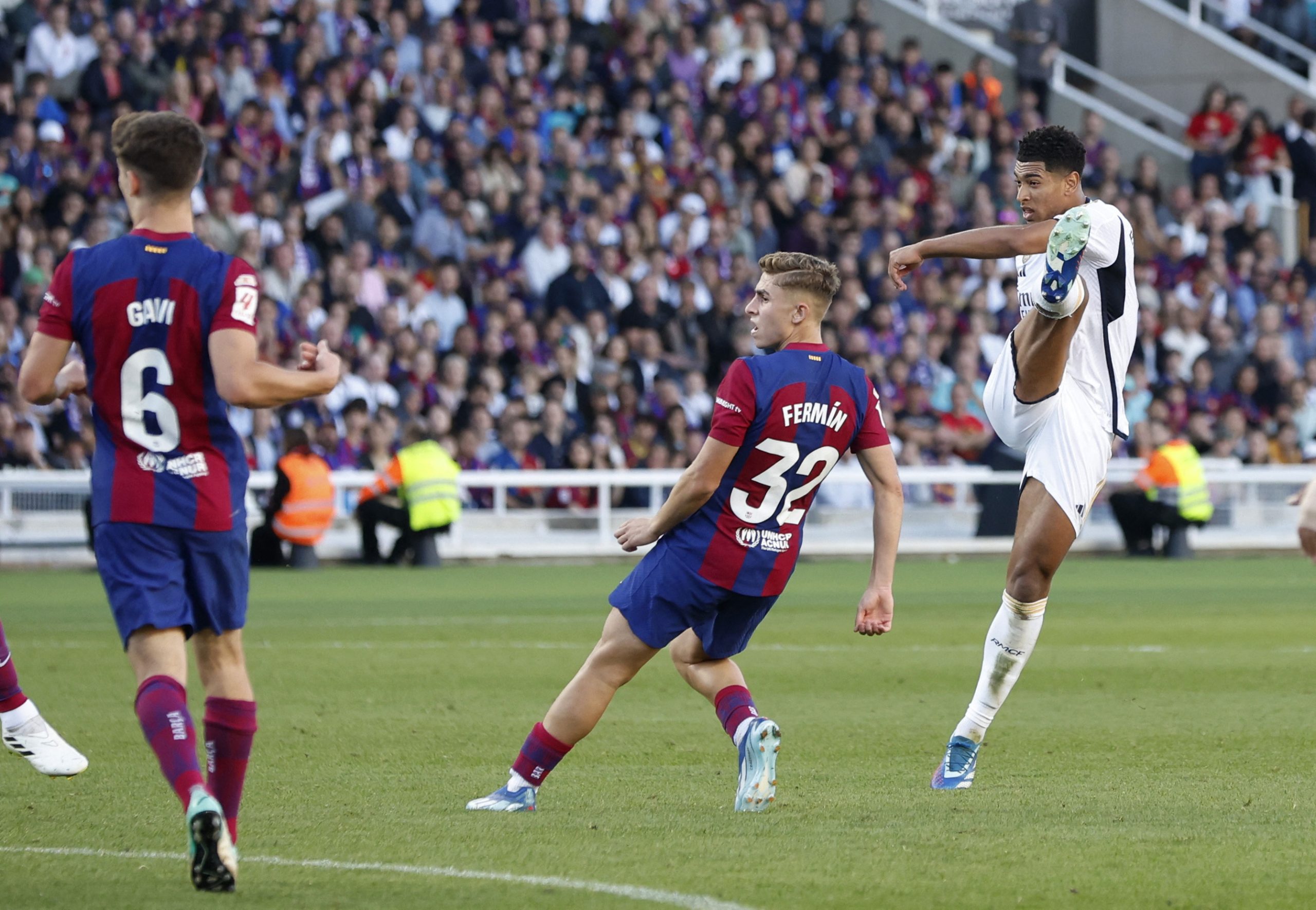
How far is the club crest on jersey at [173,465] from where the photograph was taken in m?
5.02

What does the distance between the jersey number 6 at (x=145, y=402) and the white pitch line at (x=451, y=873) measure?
126 centimetres

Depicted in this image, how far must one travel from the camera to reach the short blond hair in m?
6.38

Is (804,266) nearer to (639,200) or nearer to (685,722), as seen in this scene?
(685,722)

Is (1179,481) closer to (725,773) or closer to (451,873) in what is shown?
(725,773)

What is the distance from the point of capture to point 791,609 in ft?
47.8

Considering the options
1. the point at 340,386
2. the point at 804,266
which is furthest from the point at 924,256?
the point at 340,386

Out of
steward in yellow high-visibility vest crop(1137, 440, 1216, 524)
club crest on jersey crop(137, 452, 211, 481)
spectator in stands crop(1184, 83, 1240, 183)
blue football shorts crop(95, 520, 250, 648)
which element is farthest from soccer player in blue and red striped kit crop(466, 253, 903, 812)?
spectator in stands crop(1184, 83, 1240, 183)

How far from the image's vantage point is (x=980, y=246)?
22.7 ft

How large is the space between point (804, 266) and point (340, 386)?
13.8 meters

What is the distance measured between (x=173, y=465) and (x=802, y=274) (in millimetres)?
2279

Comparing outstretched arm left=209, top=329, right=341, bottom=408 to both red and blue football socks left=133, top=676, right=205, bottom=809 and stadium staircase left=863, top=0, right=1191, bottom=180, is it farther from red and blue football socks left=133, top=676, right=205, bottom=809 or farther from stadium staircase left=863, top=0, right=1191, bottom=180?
stadium staircase left=863, top=0, right=1191, bottom=180

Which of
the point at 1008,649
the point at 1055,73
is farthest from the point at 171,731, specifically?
the point at 1055,73

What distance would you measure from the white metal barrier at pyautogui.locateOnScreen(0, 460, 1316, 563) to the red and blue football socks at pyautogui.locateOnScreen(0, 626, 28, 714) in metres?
11.7

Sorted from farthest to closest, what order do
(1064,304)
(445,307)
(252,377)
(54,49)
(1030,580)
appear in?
(54,49)
(445,307)
(1030,580)
(1064,304)
(252,377)
